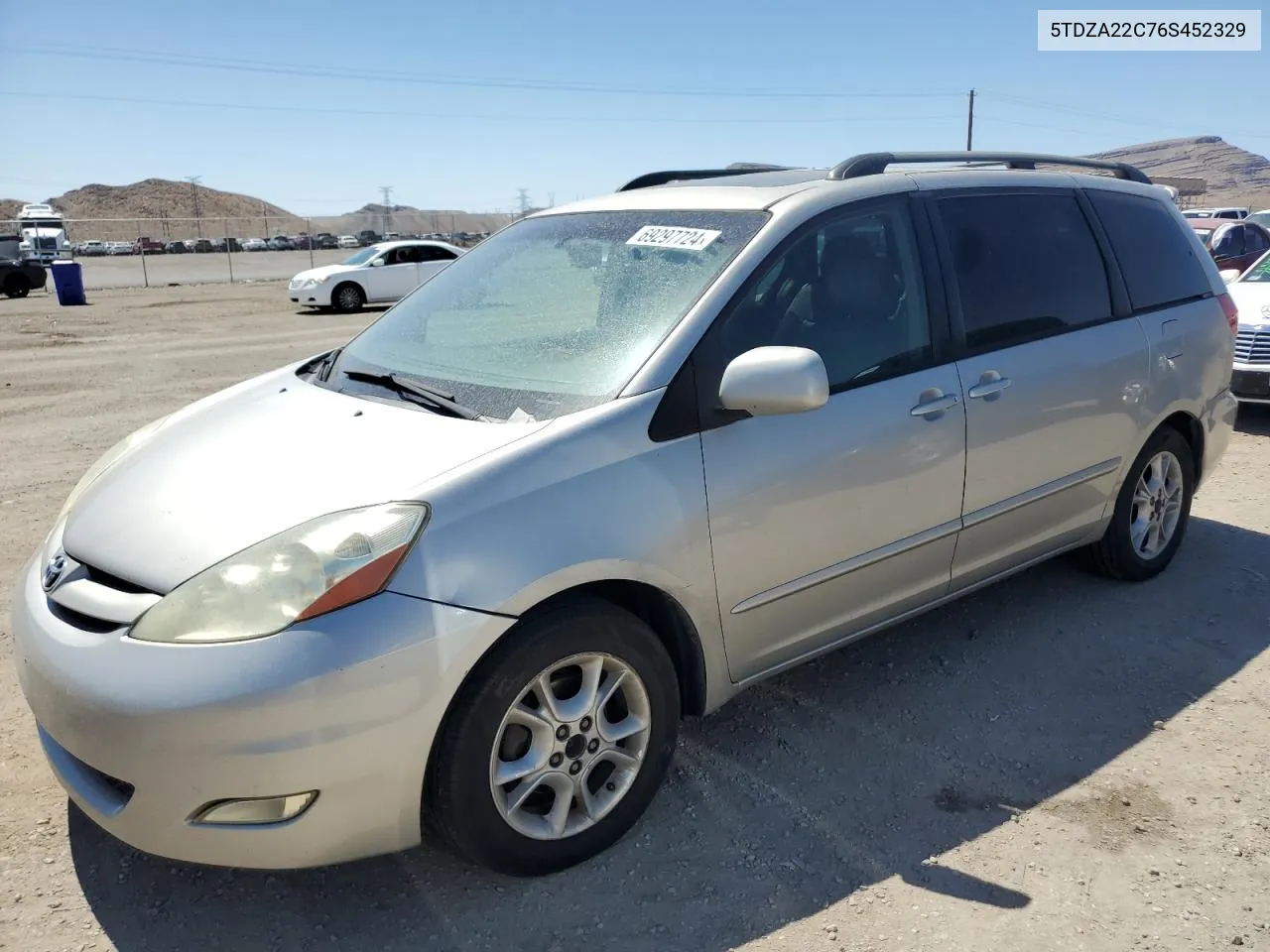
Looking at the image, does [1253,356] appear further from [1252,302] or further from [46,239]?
[46,239]

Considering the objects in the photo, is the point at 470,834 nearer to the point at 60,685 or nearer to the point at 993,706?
the point at 60,685

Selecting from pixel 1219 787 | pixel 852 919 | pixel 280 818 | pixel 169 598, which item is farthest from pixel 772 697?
pixel 169 598

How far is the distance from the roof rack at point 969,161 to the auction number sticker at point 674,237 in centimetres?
61

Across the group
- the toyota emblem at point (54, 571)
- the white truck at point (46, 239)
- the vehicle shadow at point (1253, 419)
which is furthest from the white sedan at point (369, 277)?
the white truck at point (46, 239)

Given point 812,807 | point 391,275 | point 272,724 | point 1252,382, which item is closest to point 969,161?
point 812,807

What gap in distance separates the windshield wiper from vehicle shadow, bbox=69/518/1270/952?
1.25m

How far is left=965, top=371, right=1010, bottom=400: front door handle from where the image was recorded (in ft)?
11.5

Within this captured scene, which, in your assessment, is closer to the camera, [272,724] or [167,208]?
[272,724]

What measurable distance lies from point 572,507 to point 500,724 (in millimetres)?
566

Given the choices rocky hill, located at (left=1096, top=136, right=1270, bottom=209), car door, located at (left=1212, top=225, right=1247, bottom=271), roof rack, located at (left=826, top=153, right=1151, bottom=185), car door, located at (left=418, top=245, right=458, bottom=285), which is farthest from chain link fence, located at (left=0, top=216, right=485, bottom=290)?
rocky hill, located at (left=1096, top=136, right=1270, bottom=209)

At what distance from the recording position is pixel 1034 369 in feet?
12.3

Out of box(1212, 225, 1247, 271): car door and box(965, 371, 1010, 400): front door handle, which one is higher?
box(1212, 225, 1247, 271): car door

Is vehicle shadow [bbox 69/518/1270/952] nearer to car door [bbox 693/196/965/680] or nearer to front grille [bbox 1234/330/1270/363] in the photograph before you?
car door [bbox 693/196/965/680]

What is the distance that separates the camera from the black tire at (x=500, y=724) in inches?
95.3
